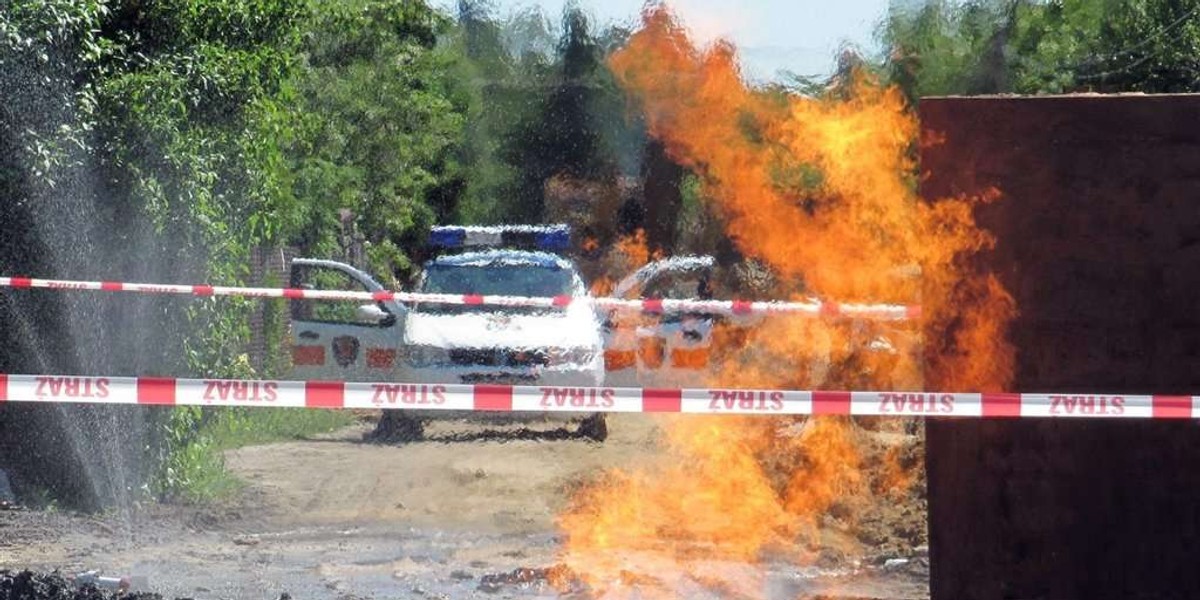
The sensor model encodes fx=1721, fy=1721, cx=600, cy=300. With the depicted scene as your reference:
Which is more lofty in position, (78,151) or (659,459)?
(78,151)

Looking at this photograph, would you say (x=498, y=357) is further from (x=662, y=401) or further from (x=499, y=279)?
(x=662, y=401)

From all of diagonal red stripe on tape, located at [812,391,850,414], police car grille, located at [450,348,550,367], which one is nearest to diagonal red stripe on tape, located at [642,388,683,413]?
diagonal red stripe on tape, located at [812,391,850,414]

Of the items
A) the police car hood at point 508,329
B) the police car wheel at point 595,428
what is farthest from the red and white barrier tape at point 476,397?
the police car hood at point 508,329

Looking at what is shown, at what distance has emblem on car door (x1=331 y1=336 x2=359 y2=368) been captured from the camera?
16.3 meters

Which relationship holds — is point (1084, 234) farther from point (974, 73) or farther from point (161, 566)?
point (974, 73)

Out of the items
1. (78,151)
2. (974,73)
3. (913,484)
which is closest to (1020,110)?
(913,484)

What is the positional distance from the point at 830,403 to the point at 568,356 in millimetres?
6803

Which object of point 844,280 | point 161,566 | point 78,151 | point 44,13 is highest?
point 44,13

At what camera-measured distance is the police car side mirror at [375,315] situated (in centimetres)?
1534

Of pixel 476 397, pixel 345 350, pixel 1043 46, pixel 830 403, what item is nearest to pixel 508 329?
pixel 345 350

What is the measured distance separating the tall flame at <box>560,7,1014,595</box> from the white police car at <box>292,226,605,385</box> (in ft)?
5.71

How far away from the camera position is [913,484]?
11.3m

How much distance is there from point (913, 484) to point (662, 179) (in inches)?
163

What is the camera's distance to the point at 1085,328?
7.08m
